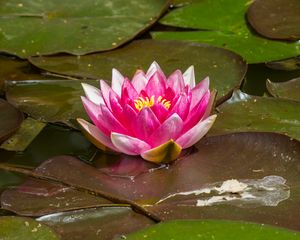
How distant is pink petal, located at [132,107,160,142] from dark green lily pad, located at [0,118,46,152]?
1.29ft

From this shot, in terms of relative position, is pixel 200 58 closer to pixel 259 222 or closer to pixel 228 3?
pixel 228 3

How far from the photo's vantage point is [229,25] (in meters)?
2.77

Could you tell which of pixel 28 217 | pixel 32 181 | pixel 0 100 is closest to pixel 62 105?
pixel 0 100

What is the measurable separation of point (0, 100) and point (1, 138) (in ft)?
0.71

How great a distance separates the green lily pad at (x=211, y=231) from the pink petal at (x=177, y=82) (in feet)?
1.66

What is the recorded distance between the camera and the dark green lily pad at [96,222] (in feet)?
5.49

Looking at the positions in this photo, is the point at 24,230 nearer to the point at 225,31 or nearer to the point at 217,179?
the point at 217,179

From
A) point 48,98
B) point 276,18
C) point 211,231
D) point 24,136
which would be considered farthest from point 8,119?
point 276,18

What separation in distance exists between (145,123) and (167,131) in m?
0.06

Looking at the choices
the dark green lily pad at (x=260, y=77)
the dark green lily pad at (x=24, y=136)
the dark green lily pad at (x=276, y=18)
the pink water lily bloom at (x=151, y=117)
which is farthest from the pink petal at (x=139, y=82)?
the dark green lily pad at (x=276, y=18)

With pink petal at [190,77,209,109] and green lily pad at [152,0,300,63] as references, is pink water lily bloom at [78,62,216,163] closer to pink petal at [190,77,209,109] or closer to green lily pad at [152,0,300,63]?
pink petal at [190,77,209,109]

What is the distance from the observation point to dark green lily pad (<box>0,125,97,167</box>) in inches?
80.0

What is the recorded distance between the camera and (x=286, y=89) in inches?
89.6

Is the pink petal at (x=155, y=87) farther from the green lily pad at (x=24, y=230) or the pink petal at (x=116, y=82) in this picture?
the green lily pad at (x=24, y=230)
